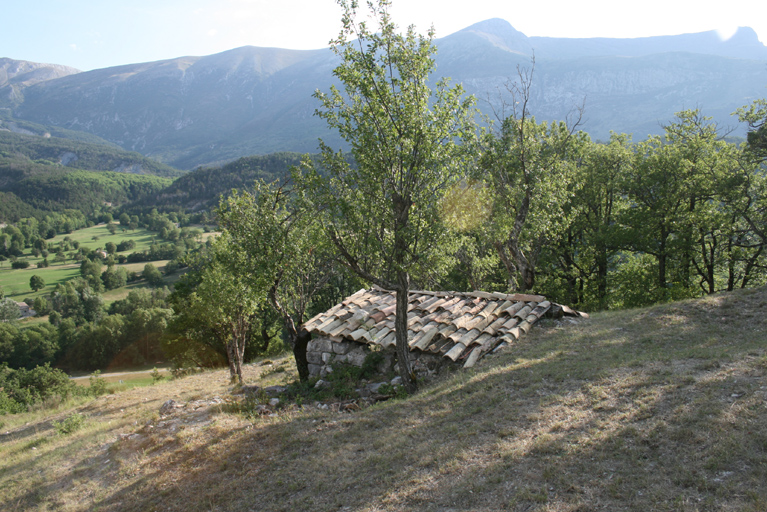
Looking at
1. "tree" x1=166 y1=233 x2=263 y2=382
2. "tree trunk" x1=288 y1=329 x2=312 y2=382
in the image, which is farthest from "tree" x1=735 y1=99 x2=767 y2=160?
"tree" x1=166 y1=233 x2=263 y2=382

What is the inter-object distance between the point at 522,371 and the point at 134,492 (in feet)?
27.3

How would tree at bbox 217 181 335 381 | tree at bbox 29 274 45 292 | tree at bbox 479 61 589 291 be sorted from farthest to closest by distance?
tree at bbox 29 274 45 292, tree at bbox 479 61 589 291, tree at bbox 217 181 335 381

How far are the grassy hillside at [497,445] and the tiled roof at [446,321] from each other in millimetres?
908

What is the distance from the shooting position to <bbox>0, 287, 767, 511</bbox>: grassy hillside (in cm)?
525

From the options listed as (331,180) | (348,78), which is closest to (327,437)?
(331,180)

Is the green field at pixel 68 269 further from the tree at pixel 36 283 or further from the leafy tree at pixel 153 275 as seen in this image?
the leafy tree at pixel 153 275

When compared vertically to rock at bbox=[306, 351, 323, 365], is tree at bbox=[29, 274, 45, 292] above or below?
below

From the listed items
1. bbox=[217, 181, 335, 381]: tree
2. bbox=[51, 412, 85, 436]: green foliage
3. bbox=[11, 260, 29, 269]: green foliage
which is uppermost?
bbox=[217, 181, 335, 381]: tree

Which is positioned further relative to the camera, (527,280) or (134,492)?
(527,280)

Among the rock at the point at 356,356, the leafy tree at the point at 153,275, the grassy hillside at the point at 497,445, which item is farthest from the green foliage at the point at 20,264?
the rock at the point at 356,356

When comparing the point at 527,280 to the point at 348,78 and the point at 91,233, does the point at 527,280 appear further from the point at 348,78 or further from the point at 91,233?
the point at 91,233

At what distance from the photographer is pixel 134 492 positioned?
7.53 m

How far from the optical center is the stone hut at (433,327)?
12.5 metres

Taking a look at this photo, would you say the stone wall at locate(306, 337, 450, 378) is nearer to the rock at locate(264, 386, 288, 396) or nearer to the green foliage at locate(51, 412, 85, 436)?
the rock at locate(264, 386, 288, 396)
